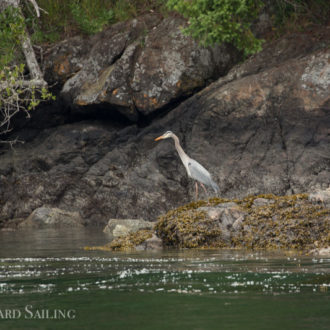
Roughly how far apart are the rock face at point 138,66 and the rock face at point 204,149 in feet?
1.13

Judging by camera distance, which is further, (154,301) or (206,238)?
(206,238)

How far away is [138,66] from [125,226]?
20.7 feet

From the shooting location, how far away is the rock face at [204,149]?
15906mm

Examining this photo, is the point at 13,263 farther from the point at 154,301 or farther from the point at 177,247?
the point at 154,301

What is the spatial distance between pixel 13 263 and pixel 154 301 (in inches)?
148

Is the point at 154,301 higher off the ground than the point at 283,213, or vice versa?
the point at 283,213

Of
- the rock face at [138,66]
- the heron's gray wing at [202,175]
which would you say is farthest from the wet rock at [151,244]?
the rock face at [138,66]

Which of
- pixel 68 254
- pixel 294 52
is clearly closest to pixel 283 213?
pixel 68 254

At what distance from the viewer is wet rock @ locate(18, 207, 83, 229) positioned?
1749 cm

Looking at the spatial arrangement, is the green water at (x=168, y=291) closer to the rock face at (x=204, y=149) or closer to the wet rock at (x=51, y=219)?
the rock face at (x=204, y=149)

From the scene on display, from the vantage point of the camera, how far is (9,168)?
20.0m

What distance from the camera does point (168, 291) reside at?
557 cm

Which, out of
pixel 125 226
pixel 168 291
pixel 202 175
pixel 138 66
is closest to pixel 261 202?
pixel 202 175

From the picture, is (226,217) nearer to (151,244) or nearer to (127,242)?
(151,244)
